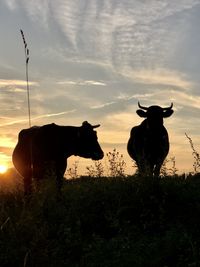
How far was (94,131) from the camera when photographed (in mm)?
14297

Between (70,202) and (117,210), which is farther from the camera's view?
(70,202)

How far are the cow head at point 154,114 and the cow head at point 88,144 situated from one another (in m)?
2.39

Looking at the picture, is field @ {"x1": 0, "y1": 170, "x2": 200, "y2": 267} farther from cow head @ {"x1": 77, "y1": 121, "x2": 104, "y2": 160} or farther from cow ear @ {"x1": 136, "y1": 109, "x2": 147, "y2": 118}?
cow ear @ {"x1": 136, "y1": 109, "x2": 147, "y2": 118}

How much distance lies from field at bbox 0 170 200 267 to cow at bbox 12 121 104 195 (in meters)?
3.86

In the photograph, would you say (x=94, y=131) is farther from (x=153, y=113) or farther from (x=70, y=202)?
(x=70, y=202)

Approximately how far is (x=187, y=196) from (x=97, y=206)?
5.04 feet

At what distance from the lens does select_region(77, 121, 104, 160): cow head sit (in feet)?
46.4

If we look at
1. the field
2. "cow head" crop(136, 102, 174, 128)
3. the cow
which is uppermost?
"cow head" crop(136, 102, 174, 128)

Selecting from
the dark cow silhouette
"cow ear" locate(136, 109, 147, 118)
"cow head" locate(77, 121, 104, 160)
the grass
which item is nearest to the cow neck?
"cow head" locate(77, 121, 104, 160)

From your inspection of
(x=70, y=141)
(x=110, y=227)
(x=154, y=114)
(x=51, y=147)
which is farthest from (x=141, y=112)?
(x=110, y=227)

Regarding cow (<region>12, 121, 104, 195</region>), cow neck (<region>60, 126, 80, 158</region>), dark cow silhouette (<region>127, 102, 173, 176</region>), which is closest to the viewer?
cow (<region>12, 121, 104, 195</region>)

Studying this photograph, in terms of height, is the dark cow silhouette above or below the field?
above

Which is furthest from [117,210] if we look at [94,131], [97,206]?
[94,131]

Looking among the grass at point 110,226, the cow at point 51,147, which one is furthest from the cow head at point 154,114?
the grass at point 110,226
